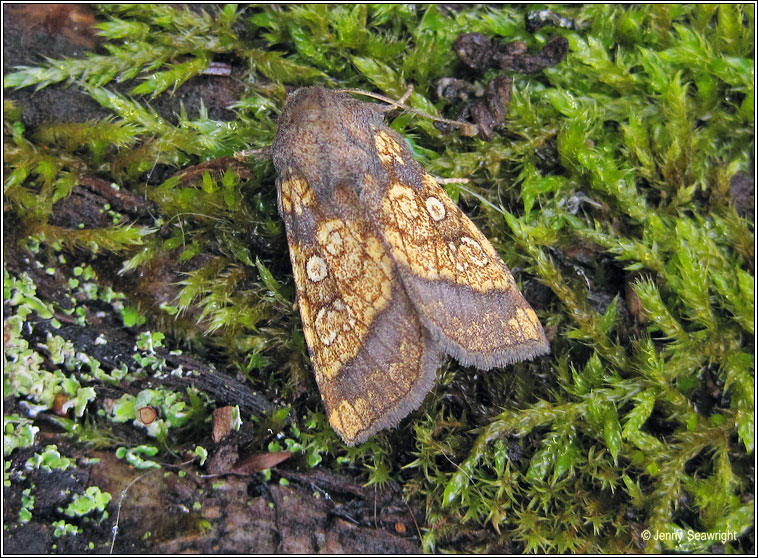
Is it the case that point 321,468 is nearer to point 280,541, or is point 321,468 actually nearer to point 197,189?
point 280,541

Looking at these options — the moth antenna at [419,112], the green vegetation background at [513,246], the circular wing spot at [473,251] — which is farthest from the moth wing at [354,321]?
the moth antenna at [419,112]

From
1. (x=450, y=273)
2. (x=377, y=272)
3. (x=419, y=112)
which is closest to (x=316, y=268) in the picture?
(x=377, y=272)

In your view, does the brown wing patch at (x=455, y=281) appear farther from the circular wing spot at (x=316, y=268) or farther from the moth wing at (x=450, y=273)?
the circular wing spot at (x=316, y=268)

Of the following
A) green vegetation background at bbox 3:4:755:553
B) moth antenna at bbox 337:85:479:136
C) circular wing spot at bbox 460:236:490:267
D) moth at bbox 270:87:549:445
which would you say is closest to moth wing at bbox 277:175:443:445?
moth at bbox 270:87:549:445

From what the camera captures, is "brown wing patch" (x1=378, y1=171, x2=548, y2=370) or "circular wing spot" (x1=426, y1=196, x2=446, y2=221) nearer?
"brown wing patch" (x1=378, y1=171, x2=548, y2=370)

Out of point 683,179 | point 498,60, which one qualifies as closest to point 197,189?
point 498,60

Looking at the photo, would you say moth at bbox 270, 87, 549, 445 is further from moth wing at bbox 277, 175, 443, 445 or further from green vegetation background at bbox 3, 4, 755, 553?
green vegetation background at bbox 3, 4, 755, 553
